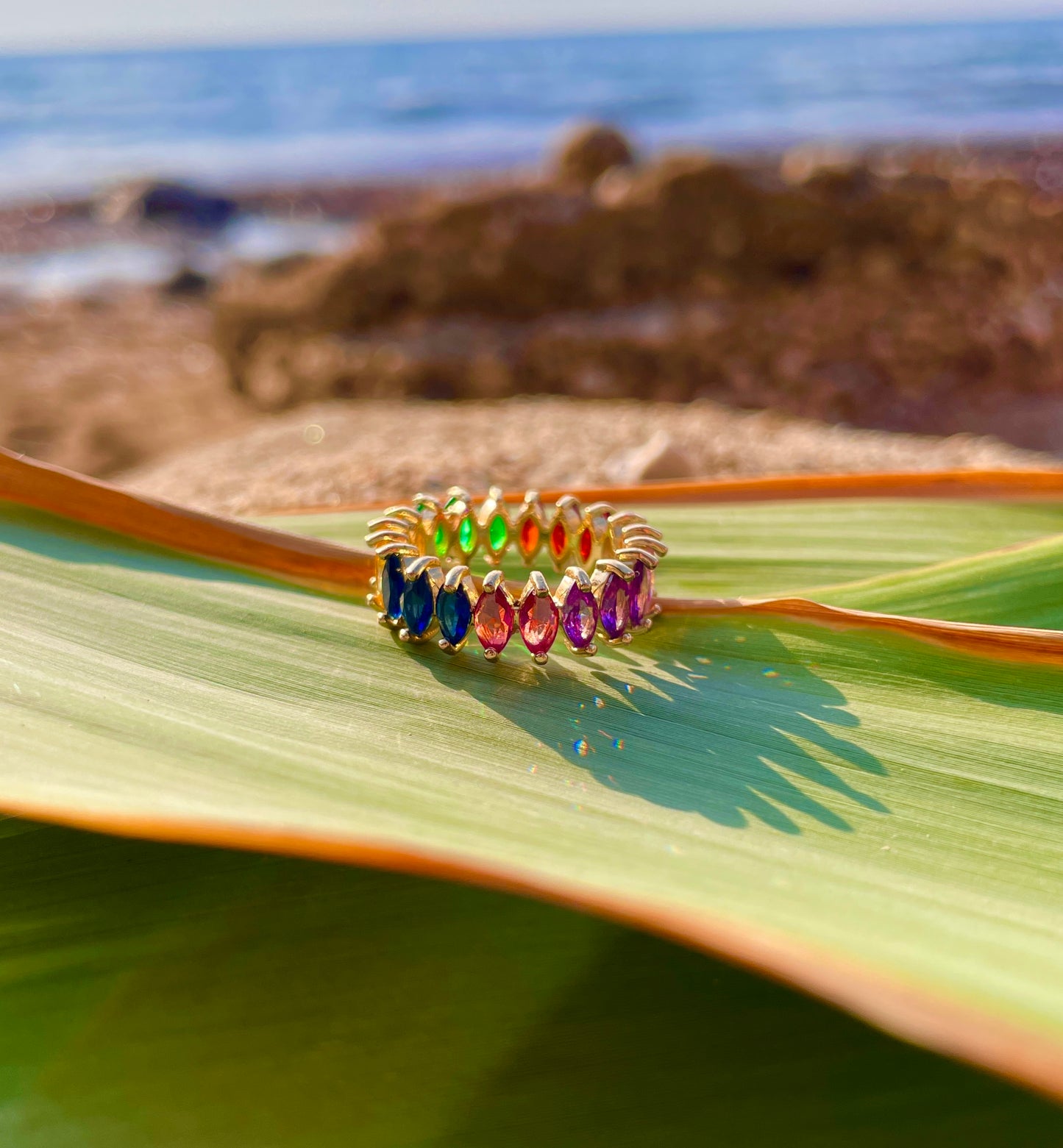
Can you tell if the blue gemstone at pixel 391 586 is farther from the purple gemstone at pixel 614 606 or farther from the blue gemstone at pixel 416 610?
the purple gemstone at pixel 614 606

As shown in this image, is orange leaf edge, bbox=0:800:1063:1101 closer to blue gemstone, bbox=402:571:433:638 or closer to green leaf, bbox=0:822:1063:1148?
green leaf, bbox=0:822:1063:1148

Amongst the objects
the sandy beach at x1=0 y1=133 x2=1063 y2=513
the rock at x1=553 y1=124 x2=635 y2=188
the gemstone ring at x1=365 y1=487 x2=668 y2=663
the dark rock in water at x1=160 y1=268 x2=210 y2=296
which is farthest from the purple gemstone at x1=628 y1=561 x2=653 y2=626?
the dark rock in water at x1=160 y1=268 x2=210 y2=296

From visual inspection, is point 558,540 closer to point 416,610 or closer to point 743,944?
point 416,610

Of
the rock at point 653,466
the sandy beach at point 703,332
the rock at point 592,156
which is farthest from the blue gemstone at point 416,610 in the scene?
the rock at point 592,156

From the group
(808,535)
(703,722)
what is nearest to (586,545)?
(808,535)

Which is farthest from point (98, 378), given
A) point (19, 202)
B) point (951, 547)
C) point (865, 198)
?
point (19, 202)

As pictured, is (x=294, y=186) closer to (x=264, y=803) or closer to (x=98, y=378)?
(x=98, y=378)

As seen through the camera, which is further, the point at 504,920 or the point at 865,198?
the point at 865,198
